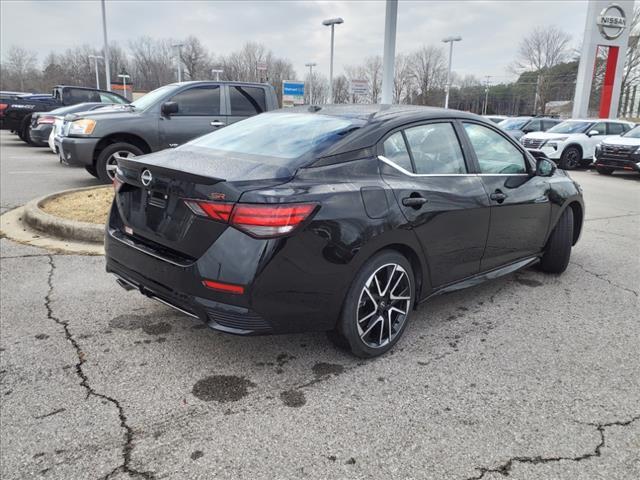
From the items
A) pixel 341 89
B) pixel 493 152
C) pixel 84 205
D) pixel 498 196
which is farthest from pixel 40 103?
pixel 341 89

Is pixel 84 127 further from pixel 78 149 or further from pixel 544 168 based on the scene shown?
pixel 544 168

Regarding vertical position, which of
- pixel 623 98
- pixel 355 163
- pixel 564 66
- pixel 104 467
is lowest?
pixel 104 467

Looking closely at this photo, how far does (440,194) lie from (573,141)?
1577 cm

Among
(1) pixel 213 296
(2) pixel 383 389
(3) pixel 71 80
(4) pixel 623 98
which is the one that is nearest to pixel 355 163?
(1) pixel 213 296

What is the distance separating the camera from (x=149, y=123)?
866 cm

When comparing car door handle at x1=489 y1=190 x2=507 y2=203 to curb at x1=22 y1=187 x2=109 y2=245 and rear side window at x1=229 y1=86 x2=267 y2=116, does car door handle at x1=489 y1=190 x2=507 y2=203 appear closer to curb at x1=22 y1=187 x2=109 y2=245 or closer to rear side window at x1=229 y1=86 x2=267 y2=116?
curb at x1=22 y1=187 x2=109 y2=245

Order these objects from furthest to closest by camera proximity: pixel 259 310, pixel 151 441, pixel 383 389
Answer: pixel 383 389
pixel 259 310
pixel 151 441

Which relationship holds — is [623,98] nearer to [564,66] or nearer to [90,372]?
[564,66]

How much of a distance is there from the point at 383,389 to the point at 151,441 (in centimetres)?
130

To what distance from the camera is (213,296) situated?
277cm

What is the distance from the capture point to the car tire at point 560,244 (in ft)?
16.4

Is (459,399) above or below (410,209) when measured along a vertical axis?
below

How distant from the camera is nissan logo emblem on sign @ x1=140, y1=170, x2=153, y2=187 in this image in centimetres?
309

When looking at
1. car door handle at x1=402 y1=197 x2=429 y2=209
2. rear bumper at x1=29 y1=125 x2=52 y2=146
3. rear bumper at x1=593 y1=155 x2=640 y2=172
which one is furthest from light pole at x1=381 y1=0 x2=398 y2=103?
rear bumper at x1=29 y1=125 x2=52 y2=146
